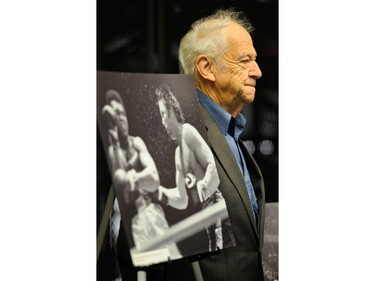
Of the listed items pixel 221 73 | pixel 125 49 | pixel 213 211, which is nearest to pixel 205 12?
pixel 221 73

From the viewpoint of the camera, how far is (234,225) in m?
4.87

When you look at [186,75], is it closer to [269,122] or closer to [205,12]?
[205,12]

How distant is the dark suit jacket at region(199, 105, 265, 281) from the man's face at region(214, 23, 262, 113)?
18 cm

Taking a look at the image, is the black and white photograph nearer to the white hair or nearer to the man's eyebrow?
the white hair

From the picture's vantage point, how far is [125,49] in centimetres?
451

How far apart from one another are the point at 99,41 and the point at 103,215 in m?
0.87

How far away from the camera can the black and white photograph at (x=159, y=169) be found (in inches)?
163

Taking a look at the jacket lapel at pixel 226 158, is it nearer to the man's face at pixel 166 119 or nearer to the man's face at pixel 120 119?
the man's face at pixel 166 119

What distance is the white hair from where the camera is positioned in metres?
4.89

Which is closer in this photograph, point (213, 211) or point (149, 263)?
point (149, 263)

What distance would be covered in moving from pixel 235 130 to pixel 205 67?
0.43 m

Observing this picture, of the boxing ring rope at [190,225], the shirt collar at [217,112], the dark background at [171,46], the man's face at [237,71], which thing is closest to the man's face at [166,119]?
the dark background at [171,46]

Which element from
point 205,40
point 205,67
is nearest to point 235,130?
point 205,67

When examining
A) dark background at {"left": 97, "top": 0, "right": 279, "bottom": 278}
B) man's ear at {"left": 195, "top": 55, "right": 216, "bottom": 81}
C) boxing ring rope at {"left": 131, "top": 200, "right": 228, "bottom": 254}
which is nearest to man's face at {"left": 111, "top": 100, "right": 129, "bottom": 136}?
dark background at {"left": 97, "top": 0, "right": 279, "bottom": 278}
